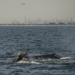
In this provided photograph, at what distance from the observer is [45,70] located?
69.9 ft

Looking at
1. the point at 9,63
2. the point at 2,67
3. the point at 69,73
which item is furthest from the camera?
the point at 9,63

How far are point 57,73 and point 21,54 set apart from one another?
19.2ft

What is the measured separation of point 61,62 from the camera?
24562 mm

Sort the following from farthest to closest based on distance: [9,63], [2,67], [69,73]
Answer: [9,63]
[2,67]
[69,73]

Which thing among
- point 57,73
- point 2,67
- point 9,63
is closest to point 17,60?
point 9,63

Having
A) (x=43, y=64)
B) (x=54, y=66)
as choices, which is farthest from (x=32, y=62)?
(x=54, y=66)

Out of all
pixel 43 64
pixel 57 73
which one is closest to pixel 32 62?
pixel 43 64

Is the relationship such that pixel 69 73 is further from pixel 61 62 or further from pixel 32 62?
pixel 32 62

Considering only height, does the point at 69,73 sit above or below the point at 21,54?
below

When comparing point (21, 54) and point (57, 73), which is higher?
point (21, 54)

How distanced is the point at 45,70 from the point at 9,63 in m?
5.40

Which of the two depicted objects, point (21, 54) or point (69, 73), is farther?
point (21, 54)

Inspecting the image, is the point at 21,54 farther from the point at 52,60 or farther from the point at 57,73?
the point at 57,73

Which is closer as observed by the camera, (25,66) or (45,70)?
(45,70)
